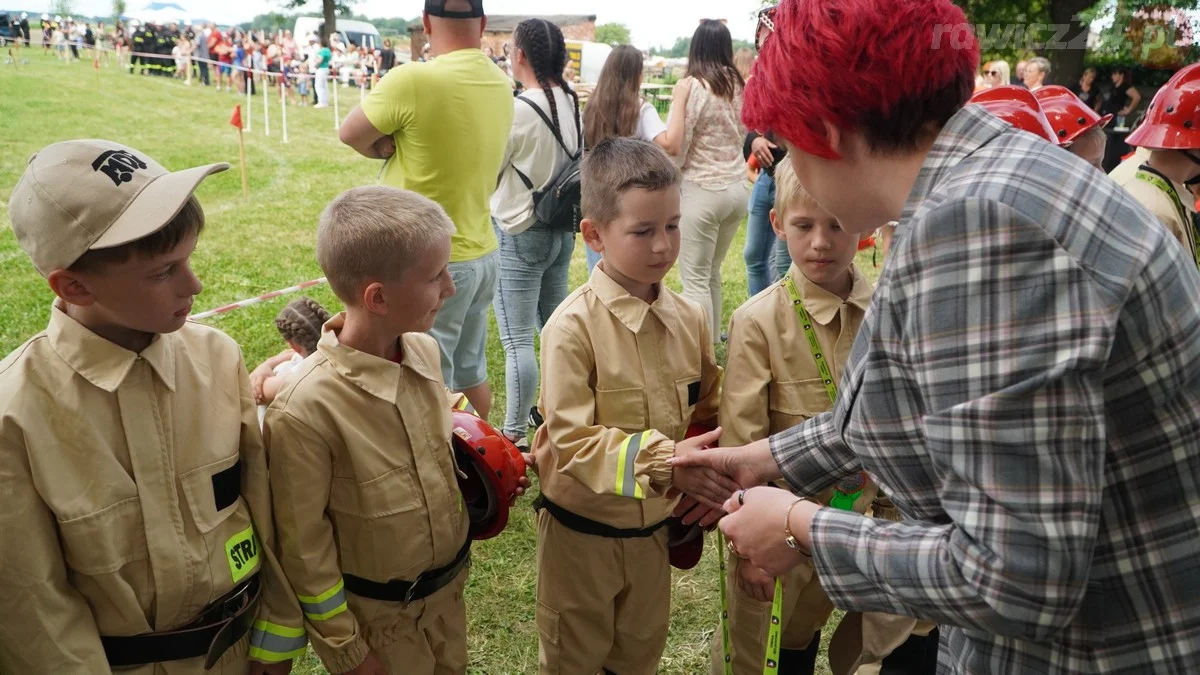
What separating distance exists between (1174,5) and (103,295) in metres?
8.82

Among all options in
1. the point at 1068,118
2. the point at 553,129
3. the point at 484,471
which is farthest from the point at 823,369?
the point at 1068,118

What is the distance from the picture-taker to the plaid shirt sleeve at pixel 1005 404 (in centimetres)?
115

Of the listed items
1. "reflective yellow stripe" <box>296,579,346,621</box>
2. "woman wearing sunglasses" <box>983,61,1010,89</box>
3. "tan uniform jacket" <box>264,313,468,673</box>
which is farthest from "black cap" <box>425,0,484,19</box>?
"woman wearing sunglasses" <box>983,61,1010,89</box>

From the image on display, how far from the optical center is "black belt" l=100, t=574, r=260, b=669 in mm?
1964

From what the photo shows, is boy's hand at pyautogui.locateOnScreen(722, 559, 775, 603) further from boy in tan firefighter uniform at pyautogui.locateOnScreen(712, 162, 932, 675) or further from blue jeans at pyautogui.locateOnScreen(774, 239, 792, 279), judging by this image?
blue jeans at pyautogui.locateOnScreen(774, 239, 792, 279)

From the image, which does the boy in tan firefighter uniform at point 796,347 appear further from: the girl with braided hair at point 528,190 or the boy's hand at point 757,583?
the girl with braided hair at point 528,190

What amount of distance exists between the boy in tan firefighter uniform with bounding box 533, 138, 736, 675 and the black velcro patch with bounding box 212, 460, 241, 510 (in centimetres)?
91

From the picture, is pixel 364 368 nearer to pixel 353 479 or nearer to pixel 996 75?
pixel 353 479

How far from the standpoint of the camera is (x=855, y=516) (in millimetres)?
1468

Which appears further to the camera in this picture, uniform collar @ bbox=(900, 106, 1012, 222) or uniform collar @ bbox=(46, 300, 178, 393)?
uniform collar @ bbox=(46, 300, 178, 393)

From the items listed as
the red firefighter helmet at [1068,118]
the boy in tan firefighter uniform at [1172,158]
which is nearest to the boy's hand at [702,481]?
the boy in tan firefighter uniform at [1172,158]

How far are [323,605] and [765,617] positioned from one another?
1.48 m

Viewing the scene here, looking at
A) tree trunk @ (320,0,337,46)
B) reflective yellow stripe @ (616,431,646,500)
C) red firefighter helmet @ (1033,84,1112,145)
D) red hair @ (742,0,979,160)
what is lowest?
reflective yellow stripe @ (616,431,646,500)

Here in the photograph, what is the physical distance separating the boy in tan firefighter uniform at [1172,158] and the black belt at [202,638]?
3796 millimetres
